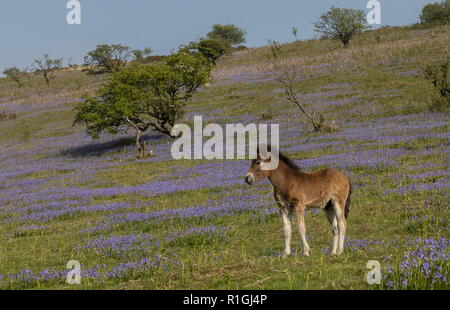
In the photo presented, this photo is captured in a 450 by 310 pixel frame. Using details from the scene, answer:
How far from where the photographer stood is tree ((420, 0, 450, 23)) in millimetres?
88875

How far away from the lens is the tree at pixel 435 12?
3499 inches

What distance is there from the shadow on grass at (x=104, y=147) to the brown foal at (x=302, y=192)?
2914cm

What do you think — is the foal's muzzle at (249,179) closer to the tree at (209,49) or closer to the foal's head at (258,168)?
the foal's head at (258,168)

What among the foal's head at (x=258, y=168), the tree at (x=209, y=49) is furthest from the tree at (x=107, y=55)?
the foal's head at (x=258, y=168)

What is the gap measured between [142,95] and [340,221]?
27.0 meters

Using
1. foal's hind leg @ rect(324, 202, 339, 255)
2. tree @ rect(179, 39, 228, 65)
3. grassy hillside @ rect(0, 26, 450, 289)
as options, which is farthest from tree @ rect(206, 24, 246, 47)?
foal's hind leg @ rect(324, 202, 339, 255)

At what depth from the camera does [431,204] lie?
13.4 m

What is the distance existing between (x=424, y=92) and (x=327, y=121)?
9778 millimetres

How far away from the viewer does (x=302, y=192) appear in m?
9.21

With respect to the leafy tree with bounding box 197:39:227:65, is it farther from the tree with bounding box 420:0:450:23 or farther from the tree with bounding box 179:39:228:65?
the tree with bounding box 420:0:450:23

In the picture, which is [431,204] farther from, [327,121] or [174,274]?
[327,121]

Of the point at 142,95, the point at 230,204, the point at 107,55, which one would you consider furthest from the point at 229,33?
the point at 230,204

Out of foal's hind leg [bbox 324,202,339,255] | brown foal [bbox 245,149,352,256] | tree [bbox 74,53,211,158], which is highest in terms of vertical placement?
tree [bbox 74,53,211,158]

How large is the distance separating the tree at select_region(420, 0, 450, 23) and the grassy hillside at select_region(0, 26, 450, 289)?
47504mm
